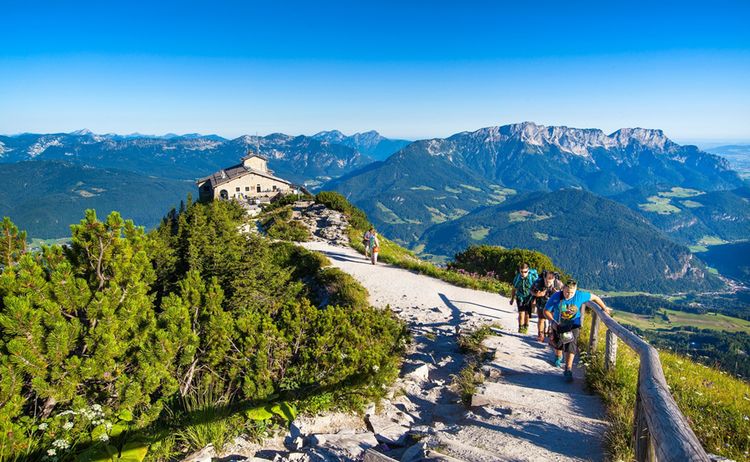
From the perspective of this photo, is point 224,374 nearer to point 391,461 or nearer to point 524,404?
point 391,461

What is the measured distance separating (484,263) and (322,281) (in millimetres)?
12851

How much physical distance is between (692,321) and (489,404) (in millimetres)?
179642

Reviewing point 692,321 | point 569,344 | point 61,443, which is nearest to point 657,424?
point 569,344

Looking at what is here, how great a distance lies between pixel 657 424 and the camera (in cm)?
291

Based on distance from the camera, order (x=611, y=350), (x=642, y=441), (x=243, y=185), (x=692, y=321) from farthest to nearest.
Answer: (x=692, y=321) → (x=243, y=185) → (x=611, y=350) → (x=642, y=441)

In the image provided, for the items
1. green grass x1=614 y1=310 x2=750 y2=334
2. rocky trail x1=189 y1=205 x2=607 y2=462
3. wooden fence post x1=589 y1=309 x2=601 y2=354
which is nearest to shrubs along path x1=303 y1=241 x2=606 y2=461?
rocky trail x1=189 y1=205 x2=607 y2=462

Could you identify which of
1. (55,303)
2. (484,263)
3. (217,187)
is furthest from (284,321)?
(217,187)

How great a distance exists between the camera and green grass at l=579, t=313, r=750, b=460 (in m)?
4.39

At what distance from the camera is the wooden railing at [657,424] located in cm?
247

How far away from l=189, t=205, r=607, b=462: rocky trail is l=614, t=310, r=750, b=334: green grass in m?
135

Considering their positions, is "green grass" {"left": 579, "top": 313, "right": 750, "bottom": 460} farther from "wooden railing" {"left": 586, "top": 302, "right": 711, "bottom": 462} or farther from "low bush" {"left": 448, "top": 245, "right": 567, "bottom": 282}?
"low bush" {"left": 448, "top": 245, "right": 567, "bottom": 282}

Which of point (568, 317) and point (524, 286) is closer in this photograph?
point (568, 317)

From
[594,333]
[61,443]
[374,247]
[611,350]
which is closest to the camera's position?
[61,443]

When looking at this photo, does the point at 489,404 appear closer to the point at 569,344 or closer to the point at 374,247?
the point at 569,344
